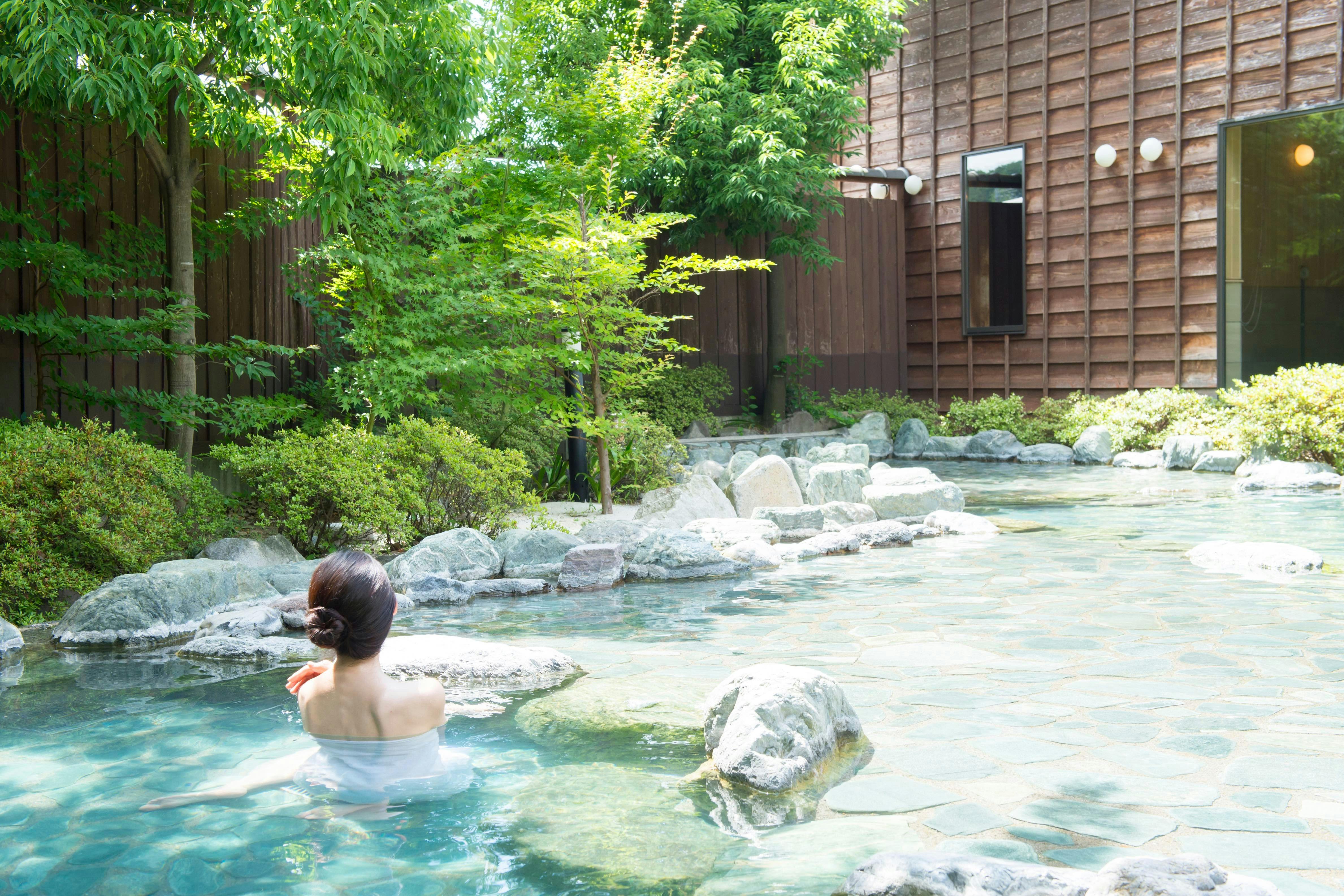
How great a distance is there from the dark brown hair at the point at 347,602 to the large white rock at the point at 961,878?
1494 millimetres

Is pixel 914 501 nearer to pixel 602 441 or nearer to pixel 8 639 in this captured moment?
pixel 602 441

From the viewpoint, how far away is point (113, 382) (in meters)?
8.55

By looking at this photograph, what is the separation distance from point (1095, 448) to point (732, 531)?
754 centimetres

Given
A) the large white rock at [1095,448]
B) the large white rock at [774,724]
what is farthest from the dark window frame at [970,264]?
the large white rock at [774,724]

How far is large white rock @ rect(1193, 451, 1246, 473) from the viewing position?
40.1 feet

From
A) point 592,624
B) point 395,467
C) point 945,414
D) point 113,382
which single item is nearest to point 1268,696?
point 592,624

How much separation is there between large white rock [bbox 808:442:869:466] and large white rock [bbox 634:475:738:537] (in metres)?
3.11

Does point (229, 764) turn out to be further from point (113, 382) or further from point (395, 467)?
point (113, 382)

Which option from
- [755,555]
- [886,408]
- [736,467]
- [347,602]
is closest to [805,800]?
[347,602]

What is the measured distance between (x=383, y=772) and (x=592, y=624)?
240 centimetres

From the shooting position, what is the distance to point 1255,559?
264 inches

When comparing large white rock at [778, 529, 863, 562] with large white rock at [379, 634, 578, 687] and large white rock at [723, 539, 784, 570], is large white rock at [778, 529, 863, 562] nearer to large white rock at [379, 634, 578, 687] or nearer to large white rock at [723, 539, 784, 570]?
large white rock at [723, 539, 784, 570]

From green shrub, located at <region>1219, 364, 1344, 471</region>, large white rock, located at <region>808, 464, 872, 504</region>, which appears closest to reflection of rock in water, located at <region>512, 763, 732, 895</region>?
large white rock, located at <region>808, 464, 872, 504</region>

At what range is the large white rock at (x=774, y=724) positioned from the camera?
11.1ft
